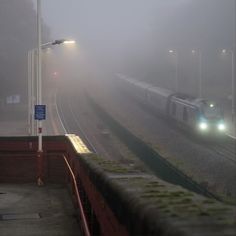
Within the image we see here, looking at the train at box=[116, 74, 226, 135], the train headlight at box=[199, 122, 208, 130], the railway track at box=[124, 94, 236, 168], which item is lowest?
the railway track at box=[124, 94, 236, 168]

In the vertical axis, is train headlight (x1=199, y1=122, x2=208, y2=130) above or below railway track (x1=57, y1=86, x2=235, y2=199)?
above

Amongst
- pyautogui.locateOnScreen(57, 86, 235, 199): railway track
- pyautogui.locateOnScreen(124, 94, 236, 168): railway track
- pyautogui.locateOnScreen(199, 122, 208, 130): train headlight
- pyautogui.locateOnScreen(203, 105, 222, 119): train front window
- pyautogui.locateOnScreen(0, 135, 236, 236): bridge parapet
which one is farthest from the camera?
pyautogui.locateOnScreen(203, 105, 222, 119): train front window

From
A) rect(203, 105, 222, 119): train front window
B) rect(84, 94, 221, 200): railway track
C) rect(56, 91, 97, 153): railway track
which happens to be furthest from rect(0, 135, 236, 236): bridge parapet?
rect(56, 91, 97, 153): railway track

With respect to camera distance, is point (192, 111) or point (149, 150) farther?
point (192, 111)

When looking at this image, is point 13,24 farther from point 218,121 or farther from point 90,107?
point 218,121

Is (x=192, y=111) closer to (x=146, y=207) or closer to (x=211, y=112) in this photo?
(x=211, y=112)

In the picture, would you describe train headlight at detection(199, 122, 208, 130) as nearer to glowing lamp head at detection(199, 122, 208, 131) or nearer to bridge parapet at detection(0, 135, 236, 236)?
glowing lamp head at detection(199, 122, 208, 131)

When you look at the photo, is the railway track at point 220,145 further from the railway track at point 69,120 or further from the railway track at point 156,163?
the railway track at point 69,120

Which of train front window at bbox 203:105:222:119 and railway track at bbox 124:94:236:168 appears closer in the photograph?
railway track at bbox 124:94:236:168

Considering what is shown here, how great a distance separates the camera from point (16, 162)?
21.2 meters

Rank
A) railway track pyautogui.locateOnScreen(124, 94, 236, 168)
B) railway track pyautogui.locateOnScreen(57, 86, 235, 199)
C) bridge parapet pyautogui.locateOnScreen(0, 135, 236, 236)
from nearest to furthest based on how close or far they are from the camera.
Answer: bridge parapet pyautogui.locateOnScreen(0, 135, 236, 236), railway track pyautogui.locateOnScreen(57, 86, 235, 199), railway track pyautogui.locateOnScreen(124, 94, 236, 168)

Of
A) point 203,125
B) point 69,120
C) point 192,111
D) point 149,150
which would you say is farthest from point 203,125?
point 69,120

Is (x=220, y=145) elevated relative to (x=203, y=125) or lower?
lower

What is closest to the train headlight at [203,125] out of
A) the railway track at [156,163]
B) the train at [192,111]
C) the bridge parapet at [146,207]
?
the train at [192,111]
